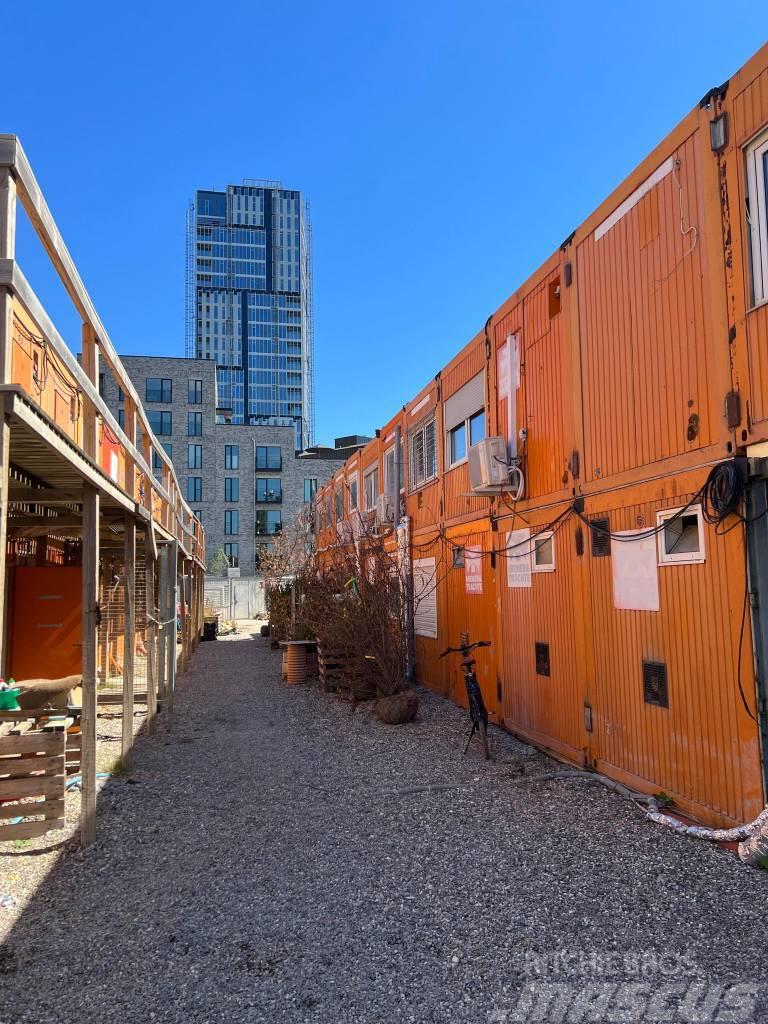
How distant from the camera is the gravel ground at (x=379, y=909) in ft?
9.67

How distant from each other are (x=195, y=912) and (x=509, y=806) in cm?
260

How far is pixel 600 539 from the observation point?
20.6 feet

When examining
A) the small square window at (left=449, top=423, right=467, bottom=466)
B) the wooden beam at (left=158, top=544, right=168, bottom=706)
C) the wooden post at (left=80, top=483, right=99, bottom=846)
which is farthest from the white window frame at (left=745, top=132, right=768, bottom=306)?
the wooden beam at (left=158, top=544, right=168, bottom=706)

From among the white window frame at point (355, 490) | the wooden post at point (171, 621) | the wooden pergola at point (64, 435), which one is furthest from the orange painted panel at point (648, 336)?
the white window frame at point (355, 490)

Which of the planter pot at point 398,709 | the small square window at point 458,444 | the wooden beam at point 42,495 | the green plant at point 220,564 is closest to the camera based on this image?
the wooden beam at point 42,495

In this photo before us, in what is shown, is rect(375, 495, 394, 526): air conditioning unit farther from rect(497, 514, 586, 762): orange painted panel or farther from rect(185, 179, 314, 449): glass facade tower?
rect(185, 179, 314, 449): glass facade tower

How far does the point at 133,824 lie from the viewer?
525 centimetres

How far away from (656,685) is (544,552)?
2228 millimetres

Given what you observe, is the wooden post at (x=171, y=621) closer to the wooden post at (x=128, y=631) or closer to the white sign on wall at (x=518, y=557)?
the wooden post at (x=128, y=631)

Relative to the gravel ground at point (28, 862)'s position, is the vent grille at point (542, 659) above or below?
above

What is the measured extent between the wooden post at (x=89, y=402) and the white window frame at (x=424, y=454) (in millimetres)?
7130

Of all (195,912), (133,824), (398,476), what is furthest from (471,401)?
(195,912)

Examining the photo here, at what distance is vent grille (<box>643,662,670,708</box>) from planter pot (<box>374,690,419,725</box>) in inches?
146


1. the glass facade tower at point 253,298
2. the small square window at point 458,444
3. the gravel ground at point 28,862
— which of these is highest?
the glass facade tower at point 253,298
